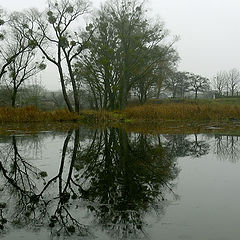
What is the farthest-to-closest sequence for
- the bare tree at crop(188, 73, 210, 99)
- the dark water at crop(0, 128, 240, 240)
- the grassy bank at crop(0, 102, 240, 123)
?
the bare tree at crop(188, 73, 210, 99) → the grassy bank at crop(0, 102, 240, 123) → the dark water at crop(0, 128, 240, 240)

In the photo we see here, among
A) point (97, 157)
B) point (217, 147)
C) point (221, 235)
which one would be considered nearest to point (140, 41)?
point (217, 147)

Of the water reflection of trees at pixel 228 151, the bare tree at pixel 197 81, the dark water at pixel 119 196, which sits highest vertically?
the bare tree at pixel 197 81

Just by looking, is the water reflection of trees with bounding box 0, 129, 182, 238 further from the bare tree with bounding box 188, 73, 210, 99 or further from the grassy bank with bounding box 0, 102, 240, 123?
the bare tree with bounding box 188, 73, 210, 99

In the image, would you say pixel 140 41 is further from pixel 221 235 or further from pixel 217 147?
pixel 221 235

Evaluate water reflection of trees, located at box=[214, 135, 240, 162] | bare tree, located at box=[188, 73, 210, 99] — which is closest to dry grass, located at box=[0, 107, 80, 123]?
water reflection of trees, located at box=[214, 135, 240, 162]

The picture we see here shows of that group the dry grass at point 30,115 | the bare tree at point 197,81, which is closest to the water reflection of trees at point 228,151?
the dry grass at point 30,115

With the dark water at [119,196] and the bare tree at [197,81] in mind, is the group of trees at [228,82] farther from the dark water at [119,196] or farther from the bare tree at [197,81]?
the dark water at [119,196]

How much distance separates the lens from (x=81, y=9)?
945 inches

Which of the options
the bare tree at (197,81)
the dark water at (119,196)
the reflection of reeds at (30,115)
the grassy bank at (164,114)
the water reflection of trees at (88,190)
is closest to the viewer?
the dark water at (119,196)

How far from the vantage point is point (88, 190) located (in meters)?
4.28

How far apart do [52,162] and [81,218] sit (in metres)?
3.24

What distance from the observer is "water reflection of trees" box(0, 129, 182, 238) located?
3.16m

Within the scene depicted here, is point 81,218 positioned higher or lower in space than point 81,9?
lower

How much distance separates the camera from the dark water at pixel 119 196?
296cm
